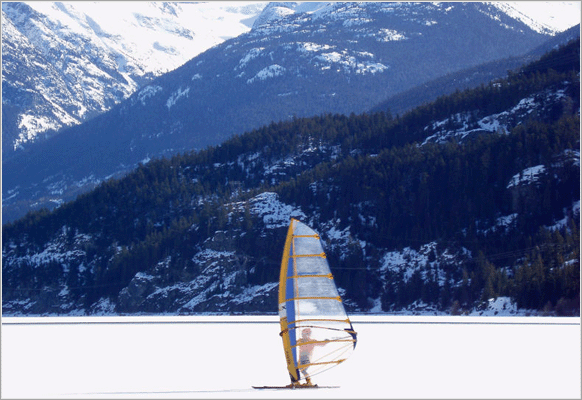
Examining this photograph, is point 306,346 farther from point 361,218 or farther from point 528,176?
point 361,218

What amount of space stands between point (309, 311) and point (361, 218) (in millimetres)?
77904

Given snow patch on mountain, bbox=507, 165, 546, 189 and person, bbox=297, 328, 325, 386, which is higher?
snow patch on mountain, bbox=507, 165, 546, 189

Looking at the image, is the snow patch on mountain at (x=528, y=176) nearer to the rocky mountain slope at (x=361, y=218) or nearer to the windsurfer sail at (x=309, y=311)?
the rocky mountain slope at (x=361, y=218)

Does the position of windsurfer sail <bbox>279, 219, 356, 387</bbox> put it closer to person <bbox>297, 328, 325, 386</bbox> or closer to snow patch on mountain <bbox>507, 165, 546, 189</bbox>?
person <bbox>297, 328, 325, 386</bbox>

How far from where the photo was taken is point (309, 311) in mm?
31797

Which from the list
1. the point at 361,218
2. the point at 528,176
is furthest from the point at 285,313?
the point at 361,218

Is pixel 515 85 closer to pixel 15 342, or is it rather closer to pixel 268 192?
pixel 268 192

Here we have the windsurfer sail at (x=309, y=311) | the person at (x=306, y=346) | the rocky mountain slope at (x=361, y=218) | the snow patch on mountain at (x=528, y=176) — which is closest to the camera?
the person at (x=306, y=346)

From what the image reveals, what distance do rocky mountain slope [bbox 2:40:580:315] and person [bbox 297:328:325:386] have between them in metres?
46.4

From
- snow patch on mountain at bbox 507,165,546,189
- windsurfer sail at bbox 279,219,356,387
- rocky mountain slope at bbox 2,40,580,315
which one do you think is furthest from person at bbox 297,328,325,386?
snow patch on mountain at bbox 507,165,546,189

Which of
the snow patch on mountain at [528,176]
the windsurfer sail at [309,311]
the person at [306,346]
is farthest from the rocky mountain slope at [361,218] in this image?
the person at [306,346]

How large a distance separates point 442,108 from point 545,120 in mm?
24414

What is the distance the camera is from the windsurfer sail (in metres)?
31.7

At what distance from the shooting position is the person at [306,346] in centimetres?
3159
